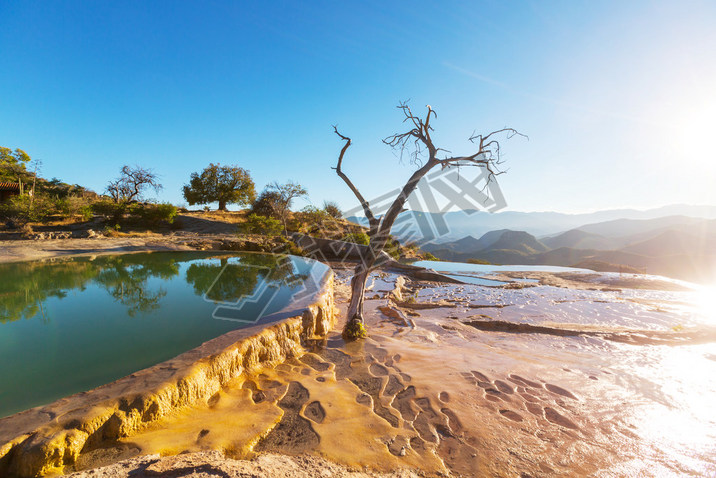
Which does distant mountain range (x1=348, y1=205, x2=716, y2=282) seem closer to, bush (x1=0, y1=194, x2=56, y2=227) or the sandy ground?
the sandy ground

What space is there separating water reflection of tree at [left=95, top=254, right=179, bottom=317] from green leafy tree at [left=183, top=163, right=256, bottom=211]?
22.6 metres

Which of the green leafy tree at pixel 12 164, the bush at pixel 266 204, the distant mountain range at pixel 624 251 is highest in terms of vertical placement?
the green leafy tree at pixel 12 164

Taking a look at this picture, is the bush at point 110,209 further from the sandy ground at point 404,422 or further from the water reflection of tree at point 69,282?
the sandy ground at point 404,422

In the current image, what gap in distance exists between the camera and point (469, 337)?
16.9ft

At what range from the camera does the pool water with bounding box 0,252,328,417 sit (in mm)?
2883

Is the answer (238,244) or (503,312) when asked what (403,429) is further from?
(238,244)

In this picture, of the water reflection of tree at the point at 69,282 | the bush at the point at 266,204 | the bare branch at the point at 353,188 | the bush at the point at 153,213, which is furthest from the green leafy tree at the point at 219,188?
the bare branch at the point at 353,188

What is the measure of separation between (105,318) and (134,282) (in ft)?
11.2

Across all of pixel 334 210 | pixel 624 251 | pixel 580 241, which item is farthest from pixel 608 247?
pixel 334 210

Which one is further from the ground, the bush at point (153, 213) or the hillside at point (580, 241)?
the bush at point (153, 213)

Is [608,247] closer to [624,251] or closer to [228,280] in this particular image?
[624,251]

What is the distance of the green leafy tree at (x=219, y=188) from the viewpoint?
3212 cm

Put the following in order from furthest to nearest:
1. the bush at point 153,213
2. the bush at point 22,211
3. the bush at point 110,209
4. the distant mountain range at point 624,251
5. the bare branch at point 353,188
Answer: the bush at point 153,213 < the bush at point 110,209 < the bush at point 22,211 < the distant mountain range at point 624,251 < the bare branch at point 353,188

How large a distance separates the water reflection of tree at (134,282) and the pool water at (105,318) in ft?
0.08
